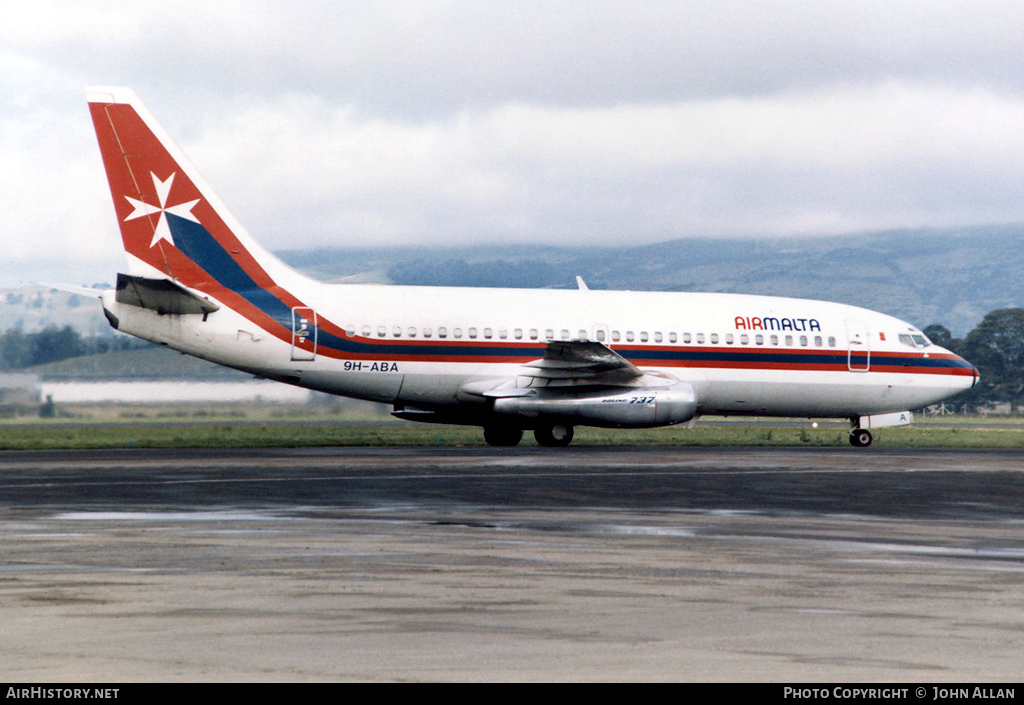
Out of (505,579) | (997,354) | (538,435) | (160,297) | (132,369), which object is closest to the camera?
(505,579)

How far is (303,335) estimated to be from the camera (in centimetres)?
3122

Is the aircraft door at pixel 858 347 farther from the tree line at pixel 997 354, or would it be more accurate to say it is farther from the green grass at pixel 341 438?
the tree line at pixel 997 354

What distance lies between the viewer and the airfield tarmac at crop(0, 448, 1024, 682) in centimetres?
736

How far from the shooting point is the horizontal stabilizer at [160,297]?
2977 cm

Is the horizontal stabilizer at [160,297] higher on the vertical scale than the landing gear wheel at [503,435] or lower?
higher

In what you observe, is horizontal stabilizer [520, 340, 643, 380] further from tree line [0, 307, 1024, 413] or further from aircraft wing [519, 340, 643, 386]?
tree line [0, 307, 1024, 413]

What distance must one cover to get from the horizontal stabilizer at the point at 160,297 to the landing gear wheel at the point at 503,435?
8.19 metres

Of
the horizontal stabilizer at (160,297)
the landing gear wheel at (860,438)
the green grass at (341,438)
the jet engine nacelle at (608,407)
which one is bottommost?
the green grass at (341,438)

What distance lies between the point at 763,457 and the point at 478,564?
1851cm

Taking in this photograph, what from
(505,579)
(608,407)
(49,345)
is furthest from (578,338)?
(505,579)

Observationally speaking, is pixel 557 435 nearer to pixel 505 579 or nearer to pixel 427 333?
pixel 427 333

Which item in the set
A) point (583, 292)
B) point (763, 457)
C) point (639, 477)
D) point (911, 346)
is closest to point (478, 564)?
point (639, 477)

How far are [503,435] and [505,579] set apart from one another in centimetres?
2357

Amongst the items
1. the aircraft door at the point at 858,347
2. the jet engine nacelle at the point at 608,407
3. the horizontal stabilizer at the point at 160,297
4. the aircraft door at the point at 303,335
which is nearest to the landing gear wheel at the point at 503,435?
the jet engine nacelle at the point at 608,407
